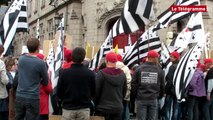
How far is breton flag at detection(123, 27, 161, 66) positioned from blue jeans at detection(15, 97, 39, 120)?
384 centimetres

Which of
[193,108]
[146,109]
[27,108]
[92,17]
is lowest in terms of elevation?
[193,108]

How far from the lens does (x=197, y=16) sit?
10359mm

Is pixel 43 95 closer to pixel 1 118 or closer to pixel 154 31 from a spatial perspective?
pixel 1 118

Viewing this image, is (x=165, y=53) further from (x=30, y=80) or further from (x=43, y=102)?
(x=30, y=80)

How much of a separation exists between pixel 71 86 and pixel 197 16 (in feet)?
15.1

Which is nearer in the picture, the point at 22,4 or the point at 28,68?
the point at 28,68

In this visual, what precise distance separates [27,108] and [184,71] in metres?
3.86

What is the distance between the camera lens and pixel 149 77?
869 centimetres

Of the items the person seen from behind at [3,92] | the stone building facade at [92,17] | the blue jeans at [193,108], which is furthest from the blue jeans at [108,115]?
the stone building facade at [92,17]

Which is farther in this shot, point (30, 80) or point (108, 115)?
point (108, 115)

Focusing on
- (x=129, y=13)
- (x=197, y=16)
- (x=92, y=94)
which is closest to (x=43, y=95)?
(x=92, y=94)

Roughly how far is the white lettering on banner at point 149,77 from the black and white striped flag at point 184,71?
110 cm

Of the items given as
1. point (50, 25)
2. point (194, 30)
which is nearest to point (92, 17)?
point (50, 25)

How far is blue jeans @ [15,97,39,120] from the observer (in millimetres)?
7162
